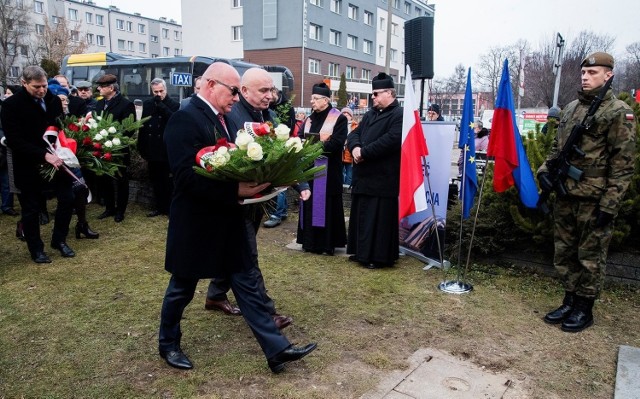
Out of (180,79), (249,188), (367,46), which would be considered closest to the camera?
(249,188)

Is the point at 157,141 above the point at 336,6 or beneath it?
beneath

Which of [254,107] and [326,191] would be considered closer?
[254,107]

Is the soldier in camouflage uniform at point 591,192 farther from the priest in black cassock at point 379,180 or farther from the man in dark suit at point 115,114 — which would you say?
the man in dark suit at point 115,114

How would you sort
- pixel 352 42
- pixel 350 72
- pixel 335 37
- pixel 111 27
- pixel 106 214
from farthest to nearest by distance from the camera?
1. pixel 111 27
2. pixel 350 72
3. pixel 352 42
4. pixel 335 37
5. pixel 106 214

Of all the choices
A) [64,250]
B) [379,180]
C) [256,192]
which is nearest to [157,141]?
[64,250]

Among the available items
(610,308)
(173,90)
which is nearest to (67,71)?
(173,90)

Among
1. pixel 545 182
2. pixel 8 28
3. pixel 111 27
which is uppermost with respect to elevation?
pixel 111 27

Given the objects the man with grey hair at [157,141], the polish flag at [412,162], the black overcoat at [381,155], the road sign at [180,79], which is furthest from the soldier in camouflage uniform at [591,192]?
the road sign at [180,79]

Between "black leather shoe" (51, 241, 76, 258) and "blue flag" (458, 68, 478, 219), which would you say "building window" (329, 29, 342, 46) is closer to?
"black leather shoe" (51, 241, 76, 258)

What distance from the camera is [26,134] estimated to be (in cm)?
553

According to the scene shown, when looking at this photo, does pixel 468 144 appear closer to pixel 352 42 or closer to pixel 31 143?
pixel 31 143

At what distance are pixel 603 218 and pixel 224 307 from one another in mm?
3064

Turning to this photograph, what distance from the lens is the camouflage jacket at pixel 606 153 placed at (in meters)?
3.88

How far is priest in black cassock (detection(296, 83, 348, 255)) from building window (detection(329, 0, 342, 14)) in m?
43.5
